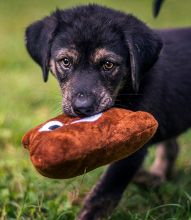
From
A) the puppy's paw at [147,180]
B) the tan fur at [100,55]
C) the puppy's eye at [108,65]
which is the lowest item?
the puppy's paw at [147,180]

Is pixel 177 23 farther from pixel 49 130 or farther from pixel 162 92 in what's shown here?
pixel 49 130

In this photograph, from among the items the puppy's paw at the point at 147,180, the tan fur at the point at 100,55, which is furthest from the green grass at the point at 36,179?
the tan fur at the point at 100,55

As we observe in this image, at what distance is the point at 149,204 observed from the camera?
4680 mm

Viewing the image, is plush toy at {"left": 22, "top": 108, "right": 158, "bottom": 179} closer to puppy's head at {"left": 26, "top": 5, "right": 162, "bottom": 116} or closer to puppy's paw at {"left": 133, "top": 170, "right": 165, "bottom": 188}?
puppy's head at {"left": 26, "top": 5, "right": 162, "bottom": 116}

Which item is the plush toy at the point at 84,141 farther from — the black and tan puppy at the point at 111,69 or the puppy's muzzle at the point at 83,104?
the black and tan puppy at the point at 111,69

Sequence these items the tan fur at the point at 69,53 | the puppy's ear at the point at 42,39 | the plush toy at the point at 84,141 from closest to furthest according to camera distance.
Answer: the plush toy at the point at 84,141 → the tan fur at the point at 69,53 → the puppy's ear at the point at 42,39

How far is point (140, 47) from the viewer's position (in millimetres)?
4211

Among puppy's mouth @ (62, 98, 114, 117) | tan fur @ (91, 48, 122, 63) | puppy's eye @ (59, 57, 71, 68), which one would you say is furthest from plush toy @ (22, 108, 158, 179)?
puppy's eye @ (59, 57, 71, 68)

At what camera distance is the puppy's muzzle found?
371 centimetres

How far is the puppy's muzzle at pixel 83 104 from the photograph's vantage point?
3711 mm

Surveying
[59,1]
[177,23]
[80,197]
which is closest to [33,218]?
[80,197]

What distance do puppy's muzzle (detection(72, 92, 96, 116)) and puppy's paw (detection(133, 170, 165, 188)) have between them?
150 cm

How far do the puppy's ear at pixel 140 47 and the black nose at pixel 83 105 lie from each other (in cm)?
52

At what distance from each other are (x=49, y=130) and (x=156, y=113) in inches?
51.6
